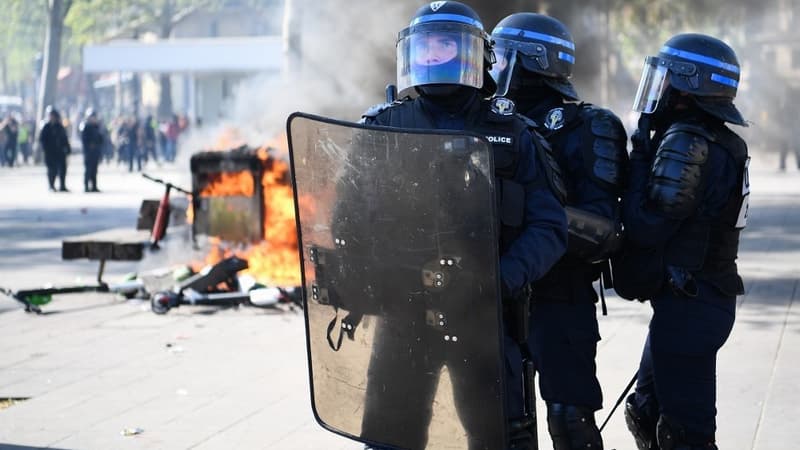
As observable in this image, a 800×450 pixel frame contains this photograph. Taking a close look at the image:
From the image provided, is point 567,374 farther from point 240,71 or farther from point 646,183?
point 240,71

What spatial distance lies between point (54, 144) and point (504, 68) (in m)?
19.9

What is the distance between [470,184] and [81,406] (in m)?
3.53

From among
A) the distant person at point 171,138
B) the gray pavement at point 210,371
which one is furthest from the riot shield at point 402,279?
the distant person at point 171,138

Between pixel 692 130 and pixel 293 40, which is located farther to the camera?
pixel 293 40

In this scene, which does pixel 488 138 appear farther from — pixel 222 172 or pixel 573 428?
pixel 222 172

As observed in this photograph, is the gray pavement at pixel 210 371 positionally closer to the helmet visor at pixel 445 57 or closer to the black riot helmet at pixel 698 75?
the black riot helmet at pixel 698 75

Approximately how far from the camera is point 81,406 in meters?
5.95

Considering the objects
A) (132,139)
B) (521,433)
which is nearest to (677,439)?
(521,433)

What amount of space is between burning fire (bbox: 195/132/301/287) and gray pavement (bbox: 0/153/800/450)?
729 mm

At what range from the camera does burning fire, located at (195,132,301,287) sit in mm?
9562

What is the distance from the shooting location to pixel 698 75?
394 centimetres

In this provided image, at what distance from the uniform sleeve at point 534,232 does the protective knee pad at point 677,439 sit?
843mm

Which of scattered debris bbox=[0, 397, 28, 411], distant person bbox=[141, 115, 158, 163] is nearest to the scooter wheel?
scattered debris bbox=[0, 397, 28, 411]

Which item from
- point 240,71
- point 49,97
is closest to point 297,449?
point 49,97
